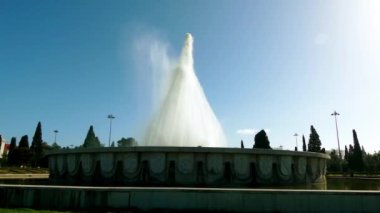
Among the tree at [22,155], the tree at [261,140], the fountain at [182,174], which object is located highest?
the tree at [261,140]

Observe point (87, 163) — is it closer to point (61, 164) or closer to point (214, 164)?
point (61, 164)

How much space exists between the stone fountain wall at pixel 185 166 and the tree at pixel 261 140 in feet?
101

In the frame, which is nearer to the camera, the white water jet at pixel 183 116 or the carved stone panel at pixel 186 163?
the carved stone panel at pixel 186 163

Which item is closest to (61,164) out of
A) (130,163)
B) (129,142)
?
(130,163)

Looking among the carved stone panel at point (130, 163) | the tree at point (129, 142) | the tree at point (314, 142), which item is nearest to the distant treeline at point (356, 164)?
the tree at point (314, 142)

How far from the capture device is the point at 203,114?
73.6 ft

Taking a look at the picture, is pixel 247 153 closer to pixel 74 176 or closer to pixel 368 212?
pixel 368 212

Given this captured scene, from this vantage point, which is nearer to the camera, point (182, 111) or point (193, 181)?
point (193, 181)

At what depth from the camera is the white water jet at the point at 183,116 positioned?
2034 centimetres

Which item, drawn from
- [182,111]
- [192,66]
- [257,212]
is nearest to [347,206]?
[257,212]

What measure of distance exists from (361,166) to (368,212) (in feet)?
152

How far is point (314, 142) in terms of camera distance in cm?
5750

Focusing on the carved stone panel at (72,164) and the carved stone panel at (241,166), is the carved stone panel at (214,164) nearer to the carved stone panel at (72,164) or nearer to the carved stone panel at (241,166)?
the carved stone panel at (241,166)

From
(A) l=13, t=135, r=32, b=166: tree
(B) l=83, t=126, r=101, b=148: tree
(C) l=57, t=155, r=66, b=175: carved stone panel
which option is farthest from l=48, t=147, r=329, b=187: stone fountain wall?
(A) l=13, t=135, r=32, b=166: tree
